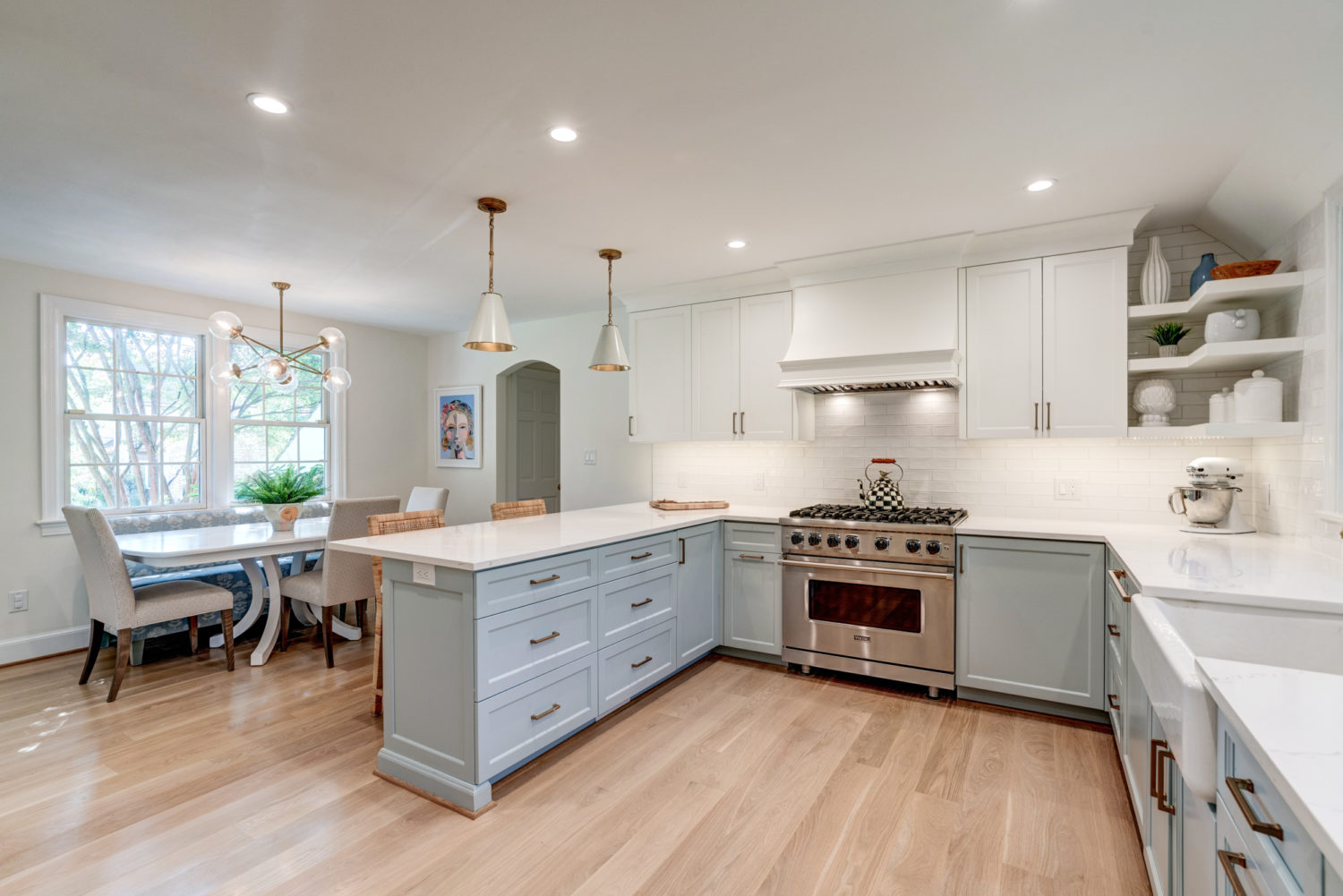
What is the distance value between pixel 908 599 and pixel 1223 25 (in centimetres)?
251

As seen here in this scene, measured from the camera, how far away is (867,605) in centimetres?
345

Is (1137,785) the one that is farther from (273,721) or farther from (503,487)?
(503,487)

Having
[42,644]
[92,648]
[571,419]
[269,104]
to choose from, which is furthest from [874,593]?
[42,644]

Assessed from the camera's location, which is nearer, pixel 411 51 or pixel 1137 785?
pixel 411 51

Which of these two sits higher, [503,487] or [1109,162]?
[1109,162]

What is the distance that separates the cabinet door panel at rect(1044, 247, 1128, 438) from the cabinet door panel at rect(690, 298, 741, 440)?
1.77 metres

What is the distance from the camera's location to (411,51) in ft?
6.02

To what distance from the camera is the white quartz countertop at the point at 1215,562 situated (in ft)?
5.80

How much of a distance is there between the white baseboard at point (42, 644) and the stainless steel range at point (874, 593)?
4469 millimetres

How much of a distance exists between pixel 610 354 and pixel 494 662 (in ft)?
5.65

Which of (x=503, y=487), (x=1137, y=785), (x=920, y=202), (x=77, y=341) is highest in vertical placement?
(x=920, y=202)

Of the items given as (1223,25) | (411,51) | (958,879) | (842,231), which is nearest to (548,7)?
(411,51)

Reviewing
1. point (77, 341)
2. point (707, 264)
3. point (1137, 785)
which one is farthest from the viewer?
point (77, 341)

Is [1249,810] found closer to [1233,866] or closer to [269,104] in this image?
[1233,866]
